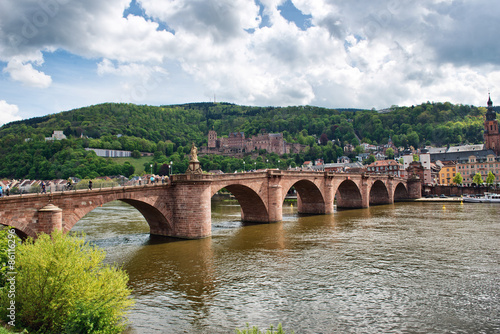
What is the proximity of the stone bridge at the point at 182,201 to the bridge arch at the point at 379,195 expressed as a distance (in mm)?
20950

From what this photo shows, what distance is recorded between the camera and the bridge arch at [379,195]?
79.1 metres

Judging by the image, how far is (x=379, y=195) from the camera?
79.8 meters

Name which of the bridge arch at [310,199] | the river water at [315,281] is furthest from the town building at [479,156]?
the river water at [315,281]

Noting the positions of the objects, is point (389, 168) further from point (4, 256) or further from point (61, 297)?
point (61, 297)

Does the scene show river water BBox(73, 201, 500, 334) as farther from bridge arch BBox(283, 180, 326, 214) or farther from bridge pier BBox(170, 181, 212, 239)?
bridge arch BBox(283, 180, 326, 214)

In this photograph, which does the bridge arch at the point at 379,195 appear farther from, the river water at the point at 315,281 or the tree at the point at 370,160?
the tree at the point at 370,160

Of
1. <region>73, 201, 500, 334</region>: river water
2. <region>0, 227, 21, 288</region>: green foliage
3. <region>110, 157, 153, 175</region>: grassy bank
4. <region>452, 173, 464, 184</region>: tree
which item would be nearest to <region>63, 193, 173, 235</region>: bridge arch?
<region>73, 201, 500, 334</region>: river water

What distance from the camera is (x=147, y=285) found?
1986 centimetres

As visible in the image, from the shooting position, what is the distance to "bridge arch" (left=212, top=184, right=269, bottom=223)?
43156mm

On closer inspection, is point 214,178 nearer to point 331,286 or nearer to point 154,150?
point 331,286

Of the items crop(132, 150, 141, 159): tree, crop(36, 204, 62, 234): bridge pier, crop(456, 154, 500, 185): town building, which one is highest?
crop(132, 150, 141, 159): tree

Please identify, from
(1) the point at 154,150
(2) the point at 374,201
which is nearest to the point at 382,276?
(2) the point at 374,201

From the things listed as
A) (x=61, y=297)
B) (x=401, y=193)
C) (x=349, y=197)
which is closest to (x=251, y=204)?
(x=349, y=197)

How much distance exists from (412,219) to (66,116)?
640 feet
